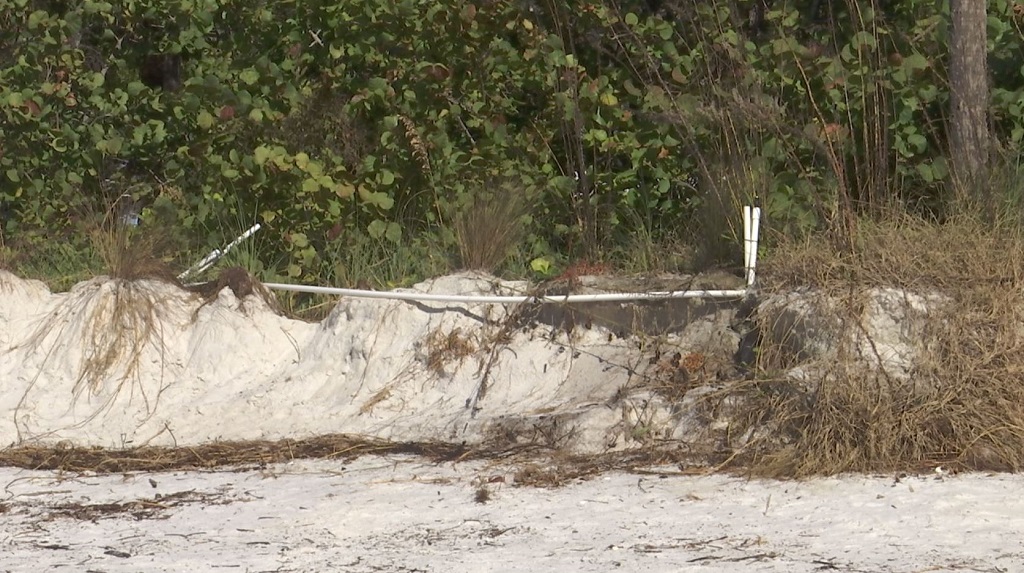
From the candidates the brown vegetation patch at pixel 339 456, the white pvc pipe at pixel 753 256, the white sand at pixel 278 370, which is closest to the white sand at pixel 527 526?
the brown vegetation patch at pixel 339 456

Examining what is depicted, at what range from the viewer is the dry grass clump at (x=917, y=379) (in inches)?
208

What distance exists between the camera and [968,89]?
6445mm

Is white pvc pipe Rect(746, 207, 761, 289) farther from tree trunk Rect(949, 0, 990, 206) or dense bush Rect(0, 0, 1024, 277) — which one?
tree trunk Rect(949, 0, 990, 206)

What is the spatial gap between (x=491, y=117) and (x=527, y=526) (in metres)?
2.98

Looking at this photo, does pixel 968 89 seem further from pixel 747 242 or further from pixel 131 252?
pixel 131 252

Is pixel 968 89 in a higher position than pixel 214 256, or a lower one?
higher

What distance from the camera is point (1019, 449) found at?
17.2ft

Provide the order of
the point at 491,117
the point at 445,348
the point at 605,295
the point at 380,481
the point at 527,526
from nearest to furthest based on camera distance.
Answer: the point at 527,526
the point at 380,481
the point at 605,295
the point at 445,348
the point at 491,117

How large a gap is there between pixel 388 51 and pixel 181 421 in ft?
7.10

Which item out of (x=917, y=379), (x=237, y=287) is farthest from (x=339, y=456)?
(x=917, y=379)

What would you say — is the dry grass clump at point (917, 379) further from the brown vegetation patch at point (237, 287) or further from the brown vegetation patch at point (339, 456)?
the brown vegetation patch at point (237, 287)

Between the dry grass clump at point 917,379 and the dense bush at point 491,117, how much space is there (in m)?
0.48

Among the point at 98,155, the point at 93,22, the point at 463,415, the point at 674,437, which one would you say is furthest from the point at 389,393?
the point at 93,22

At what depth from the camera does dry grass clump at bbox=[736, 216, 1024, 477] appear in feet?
17.3
